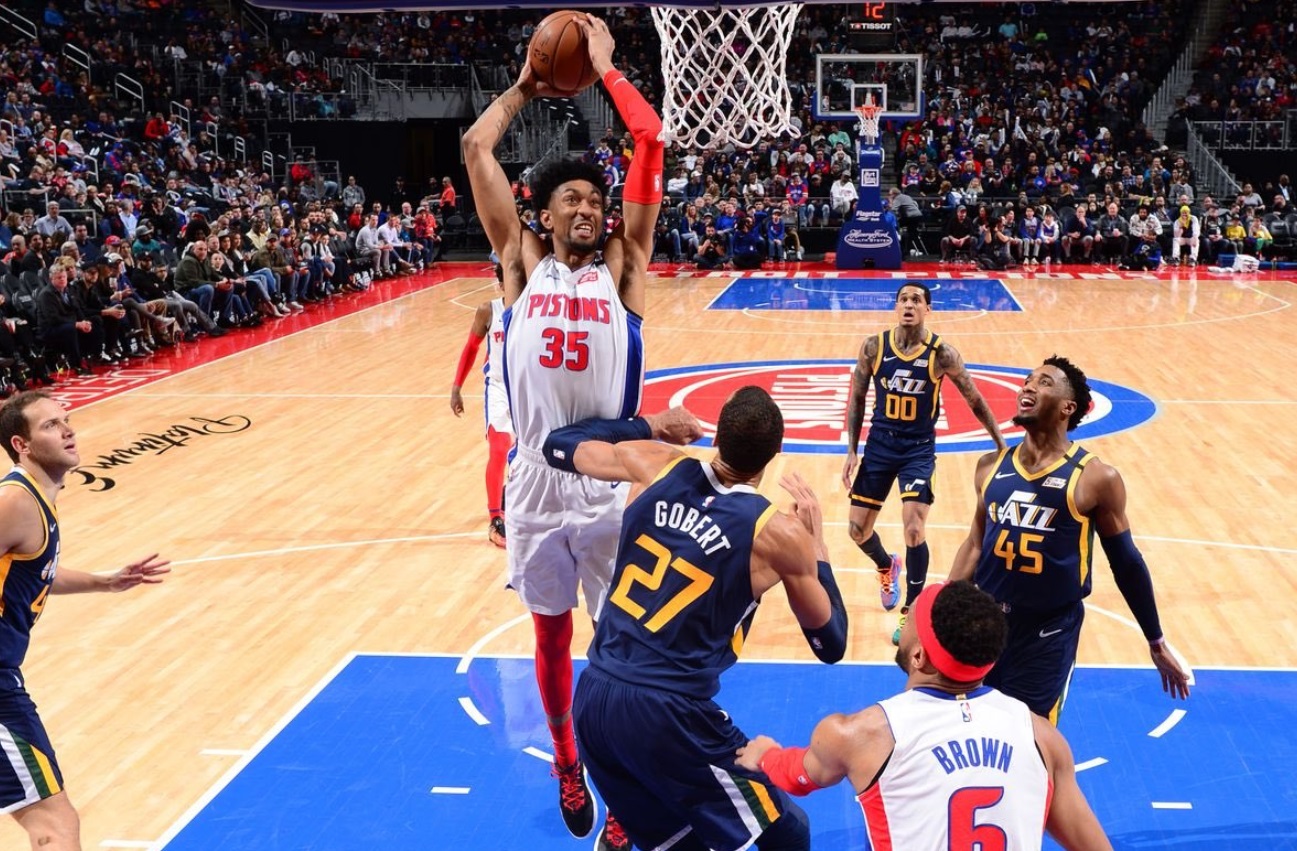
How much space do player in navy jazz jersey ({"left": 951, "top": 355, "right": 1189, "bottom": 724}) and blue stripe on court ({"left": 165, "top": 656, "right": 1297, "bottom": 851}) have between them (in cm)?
76

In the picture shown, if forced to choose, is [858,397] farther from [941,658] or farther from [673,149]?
[673,149]

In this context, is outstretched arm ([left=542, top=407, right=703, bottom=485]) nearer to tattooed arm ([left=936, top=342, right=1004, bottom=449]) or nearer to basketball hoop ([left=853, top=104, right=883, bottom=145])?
tattooed arm ([left=936, top=342, right=1004, bottom=449])

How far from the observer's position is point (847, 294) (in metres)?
20.9

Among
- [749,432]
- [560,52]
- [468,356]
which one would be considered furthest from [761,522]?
[468,356]

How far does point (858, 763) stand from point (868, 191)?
21964mm

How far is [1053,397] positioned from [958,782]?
205cm

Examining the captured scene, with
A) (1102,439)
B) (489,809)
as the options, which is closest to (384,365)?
(1102,439)

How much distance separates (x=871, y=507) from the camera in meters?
7.14

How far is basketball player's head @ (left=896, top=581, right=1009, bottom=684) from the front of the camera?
2.93 m

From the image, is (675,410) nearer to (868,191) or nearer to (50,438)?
(50,438)

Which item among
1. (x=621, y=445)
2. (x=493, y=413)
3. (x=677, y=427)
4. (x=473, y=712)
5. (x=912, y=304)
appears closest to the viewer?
(x=621, y=445)

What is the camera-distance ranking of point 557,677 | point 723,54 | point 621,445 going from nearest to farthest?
point 621,445
point 557,677
point 723,54

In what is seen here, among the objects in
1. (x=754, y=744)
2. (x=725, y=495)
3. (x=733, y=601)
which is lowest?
(x=754, y=744)

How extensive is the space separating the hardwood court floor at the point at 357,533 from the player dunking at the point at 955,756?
3.05 meters
